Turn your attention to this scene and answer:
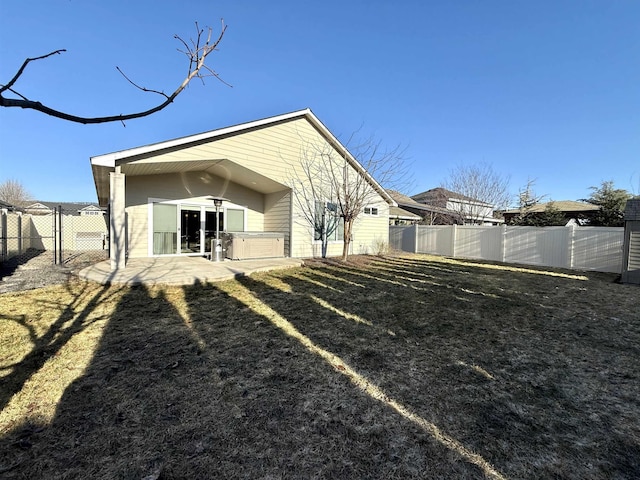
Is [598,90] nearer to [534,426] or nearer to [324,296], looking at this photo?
[324,296]

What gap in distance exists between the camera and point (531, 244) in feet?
39.3

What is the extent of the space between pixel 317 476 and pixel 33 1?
17.0ft

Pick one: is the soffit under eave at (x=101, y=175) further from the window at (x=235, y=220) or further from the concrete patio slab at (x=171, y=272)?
the window at (x=235, y=220)

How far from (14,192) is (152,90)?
56338 millimetres

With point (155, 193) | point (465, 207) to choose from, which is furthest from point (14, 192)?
point (465, 207)

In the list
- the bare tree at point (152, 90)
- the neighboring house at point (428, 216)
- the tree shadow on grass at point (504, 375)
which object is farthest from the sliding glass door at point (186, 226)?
the neighboring house at point (428, 216)

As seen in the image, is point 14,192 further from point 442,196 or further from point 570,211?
point 570,211

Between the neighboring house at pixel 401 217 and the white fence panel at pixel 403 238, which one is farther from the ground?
the neighboring house at pixel 401 217

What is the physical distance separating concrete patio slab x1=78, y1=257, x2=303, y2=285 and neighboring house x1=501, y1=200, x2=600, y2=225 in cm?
2074

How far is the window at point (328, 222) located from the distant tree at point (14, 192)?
47.2 m

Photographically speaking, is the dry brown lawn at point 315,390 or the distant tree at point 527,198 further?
the distant tree at point 527,198

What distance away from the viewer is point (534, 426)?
2193mm

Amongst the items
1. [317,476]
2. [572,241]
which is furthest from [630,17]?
[317,476]

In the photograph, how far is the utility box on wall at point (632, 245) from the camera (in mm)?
7883
